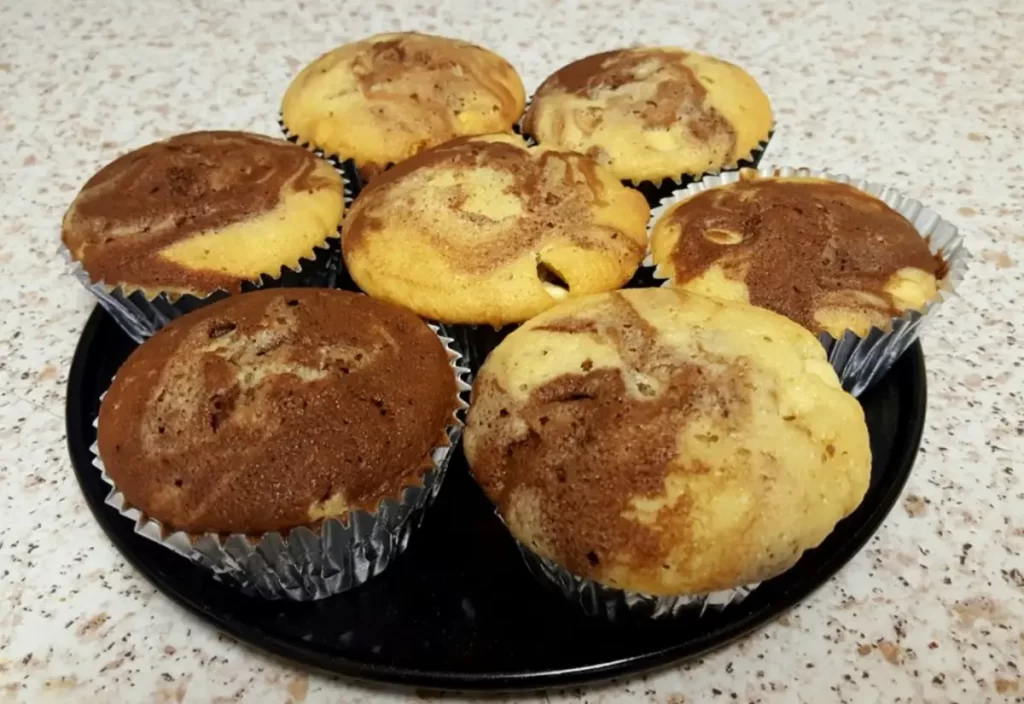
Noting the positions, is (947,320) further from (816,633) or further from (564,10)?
(564,10)

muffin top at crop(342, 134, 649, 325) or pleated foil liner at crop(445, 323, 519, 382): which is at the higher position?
muffin top at crop(342, 134, 649, 325)

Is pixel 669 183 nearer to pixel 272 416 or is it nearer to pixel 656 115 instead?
pixel 656 115

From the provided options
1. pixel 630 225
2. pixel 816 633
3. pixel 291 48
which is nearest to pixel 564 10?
pixel 291 48

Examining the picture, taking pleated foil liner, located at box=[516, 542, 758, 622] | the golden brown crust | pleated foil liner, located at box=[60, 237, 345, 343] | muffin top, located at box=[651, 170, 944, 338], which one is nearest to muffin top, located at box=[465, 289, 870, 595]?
pleated foil liner, located at box=[516, 542, 758, 622]

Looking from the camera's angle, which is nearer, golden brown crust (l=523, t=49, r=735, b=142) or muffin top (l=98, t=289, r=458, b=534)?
muffin top (l=98, t=289, r=458, b=534)

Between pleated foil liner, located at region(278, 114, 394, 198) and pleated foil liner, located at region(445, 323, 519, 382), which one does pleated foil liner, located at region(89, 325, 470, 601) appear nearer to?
pleated foil liner, located at region(445, 323, 519, 382)

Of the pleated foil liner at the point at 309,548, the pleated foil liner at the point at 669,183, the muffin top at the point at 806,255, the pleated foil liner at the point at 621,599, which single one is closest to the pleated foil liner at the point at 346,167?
the pleated foil liner at the point at 669,183

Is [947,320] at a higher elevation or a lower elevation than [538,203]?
Result: lower
